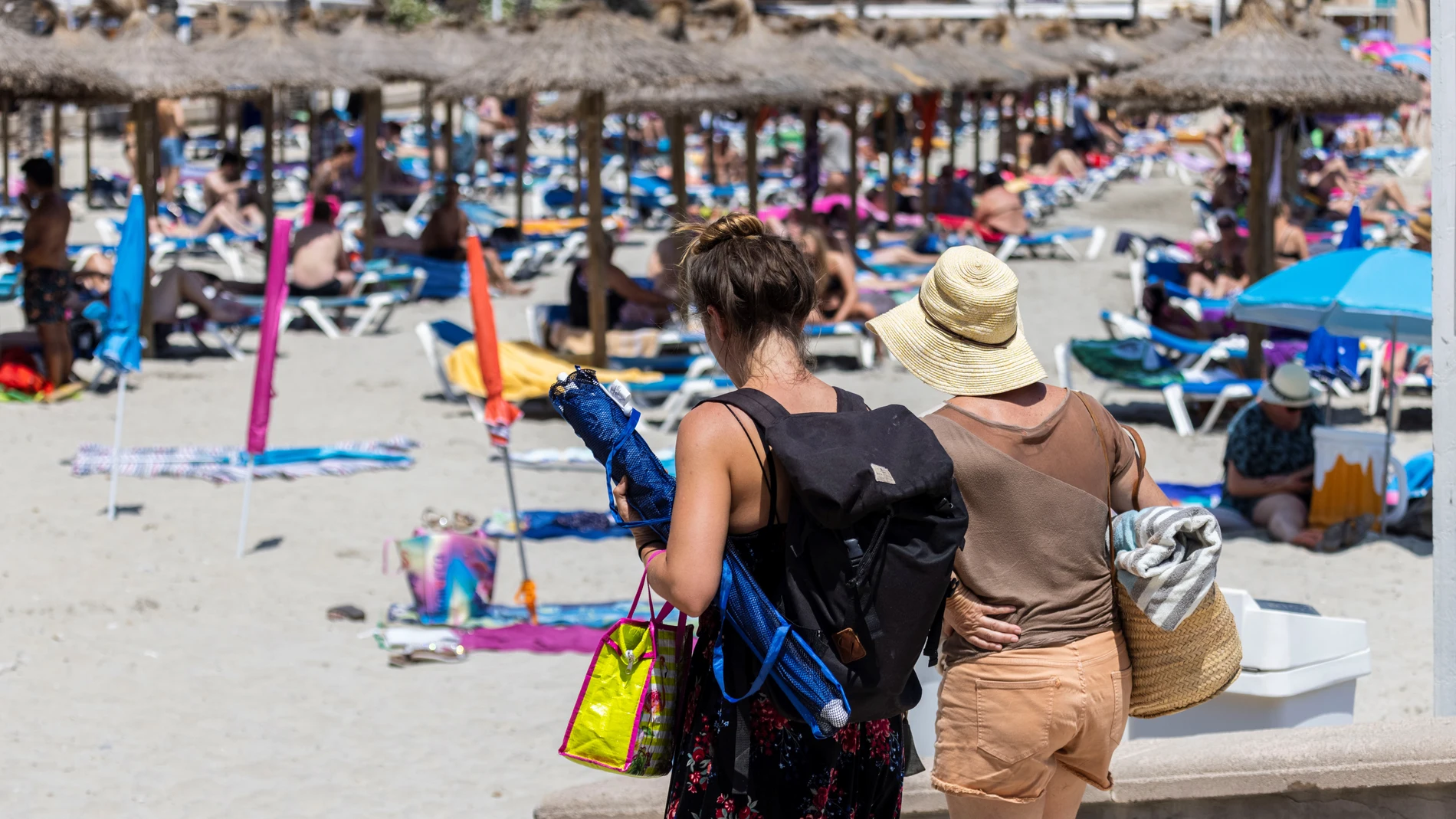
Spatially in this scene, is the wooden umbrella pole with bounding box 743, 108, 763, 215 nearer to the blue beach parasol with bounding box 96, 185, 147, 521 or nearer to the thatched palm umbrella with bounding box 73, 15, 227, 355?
the thatched palm umbrella with bounding box 73, 15, 227, 355

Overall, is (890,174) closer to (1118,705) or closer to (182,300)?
(182,300)

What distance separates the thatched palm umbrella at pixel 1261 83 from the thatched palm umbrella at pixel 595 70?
2781mm

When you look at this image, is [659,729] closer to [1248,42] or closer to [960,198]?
[1248,42]

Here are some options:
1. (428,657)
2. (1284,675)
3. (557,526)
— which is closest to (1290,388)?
(1284,675)

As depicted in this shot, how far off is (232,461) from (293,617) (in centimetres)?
248

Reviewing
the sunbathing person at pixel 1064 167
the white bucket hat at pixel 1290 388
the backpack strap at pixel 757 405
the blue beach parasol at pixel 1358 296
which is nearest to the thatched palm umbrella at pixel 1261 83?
the blue beach parasol at pixel 1358 296

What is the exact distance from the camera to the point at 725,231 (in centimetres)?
208

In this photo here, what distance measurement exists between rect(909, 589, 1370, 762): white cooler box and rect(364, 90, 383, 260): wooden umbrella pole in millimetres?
12090

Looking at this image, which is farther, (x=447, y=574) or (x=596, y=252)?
(x=596, y=252)

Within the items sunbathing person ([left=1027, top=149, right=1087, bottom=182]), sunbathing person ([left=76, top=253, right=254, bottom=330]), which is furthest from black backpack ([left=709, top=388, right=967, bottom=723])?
sunbathing person ([left=1027, top=149, right=1087, bottom=182])

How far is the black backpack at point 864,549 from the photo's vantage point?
1956mm

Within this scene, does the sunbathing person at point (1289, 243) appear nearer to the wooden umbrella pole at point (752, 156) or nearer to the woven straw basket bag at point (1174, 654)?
the wooden umbrella pole at point (752, 156)

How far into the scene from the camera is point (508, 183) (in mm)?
23875

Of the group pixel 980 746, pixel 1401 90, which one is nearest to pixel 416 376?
pixel 1401 90
